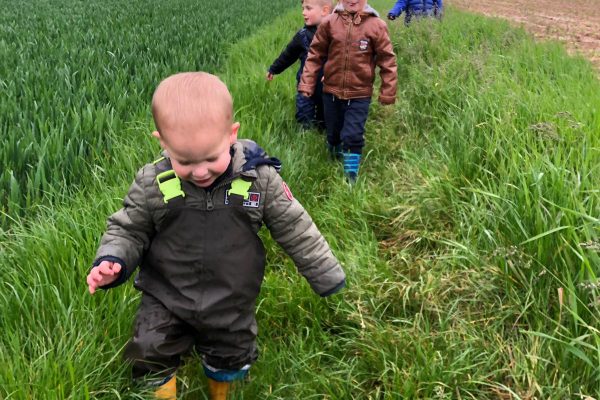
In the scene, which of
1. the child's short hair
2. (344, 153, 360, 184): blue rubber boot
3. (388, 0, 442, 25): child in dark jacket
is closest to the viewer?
the child's short hair

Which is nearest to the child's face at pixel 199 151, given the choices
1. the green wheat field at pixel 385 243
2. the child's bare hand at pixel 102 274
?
the child's bare hand at pixel 102 274

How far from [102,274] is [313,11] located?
3375 mm

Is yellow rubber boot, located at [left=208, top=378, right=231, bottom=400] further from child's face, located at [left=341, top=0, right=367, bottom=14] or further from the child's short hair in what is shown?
child's face, located at [left=341, top=0, right=367, bottom=14]

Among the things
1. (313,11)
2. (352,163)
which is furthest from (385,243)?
(313,11)

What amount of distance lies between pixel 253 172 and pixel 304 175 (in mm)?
1944

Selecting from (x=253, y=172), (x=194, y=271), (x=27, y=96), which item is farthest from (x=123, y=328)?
(x=27, y=96)

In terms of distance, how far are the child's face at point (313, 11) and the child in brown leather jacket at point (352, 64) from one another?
0.52m

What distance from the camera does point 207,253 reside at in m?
1.66

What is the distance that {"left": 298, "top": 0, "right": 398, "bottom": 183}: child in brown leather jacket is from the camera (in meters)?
3.69

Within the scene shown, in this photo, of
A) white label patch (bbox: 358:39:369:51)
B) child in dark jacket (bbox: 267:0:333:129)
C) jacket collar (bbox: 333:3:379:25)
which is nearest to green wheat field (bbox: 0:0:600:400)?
child in dark jacket (bbox: 267:0:333:129)

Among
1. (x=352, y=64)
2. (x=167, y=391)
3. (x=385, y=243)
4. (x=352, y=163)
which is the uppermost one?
(x=352, y=64)

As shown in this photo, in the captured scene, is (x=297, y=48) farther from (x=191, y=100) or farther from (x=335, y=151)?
(x=191, y=100)

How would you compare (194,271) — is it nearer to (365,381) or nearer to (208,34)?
(365,381)

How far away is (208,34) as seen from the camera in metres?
8.35
